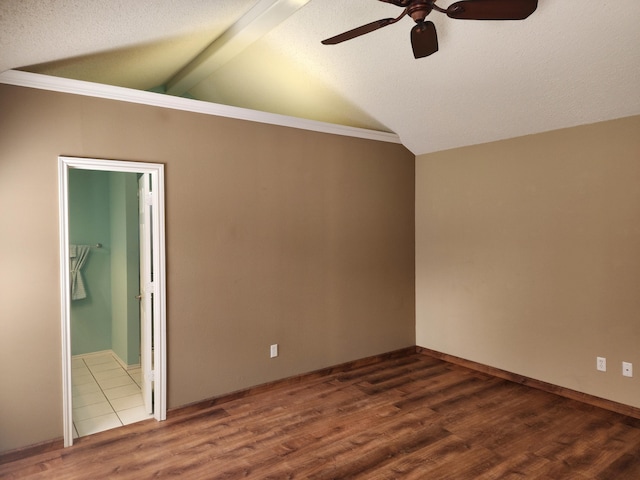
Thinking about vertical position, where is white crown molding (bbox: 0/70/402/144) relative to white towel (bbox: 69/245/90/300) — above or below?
above

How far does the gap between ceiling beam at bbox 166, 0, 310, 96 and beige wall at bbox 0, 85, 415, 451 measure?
1.97 feet

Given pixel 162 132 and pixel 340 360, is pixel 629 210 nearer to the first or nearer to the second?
pixel 340 360

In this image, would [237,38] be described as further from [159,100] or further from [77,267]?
[77,267]

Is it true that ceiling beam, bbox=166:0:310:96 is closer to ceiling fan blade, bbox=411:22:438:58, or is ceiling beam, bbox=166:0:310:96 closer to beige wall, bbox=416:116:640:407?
ceiling fan blade, bbox=411:22:438:58

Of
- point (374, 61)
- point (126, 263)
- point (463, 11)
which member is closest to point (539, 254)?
point (374, 61)

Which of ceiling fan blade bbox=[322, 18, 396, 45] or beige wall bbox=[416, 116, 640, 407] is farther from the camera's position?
beige wall bbox=[416, 116, 640, 407]

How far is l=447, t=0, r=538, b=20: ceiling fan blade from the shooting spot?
1922 millimetres

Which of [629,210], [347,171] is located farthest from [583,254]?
[347,171]

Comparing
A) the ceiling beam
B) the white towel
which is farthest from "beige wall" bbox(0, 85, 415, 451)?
the white towel

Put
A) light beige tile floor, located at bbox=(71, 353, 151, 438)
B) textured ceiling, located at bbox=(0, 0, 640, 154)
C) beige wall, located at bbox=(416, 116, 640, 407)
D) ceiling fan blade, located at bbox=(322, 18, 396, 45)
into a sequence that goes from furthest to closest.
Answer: beige wall, located at bbox=(416, 116, 640, 407), light beige tile floor, located at bbox=(71, 353, 151, 438), textured ceiling, located at bbox=(0, 0, 640, 154), ceiling fan blade, located at bbox=(322, 18, 396, 45)

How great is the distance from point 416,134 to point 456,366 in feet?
8.27

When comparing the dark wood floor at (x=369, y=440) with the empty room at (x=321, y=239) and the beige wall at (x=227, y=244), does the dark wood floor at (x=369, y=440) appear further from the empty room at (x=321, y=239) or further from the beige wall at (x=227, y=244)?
the beige wall at (x=227, y=244)

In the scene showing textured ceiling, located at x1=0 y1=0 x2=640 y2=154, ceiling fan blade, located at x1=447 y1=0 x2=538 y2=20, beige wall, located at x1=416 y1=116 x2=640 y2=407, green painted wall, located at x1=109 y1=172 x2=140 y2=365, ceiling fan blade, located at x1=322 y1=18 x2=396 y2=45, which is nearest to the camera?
ceiling fan blade, located at x1=447 y1=0 x2=538 y2=20

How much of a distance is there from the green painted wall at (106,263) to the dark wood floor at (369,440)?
1.63m
